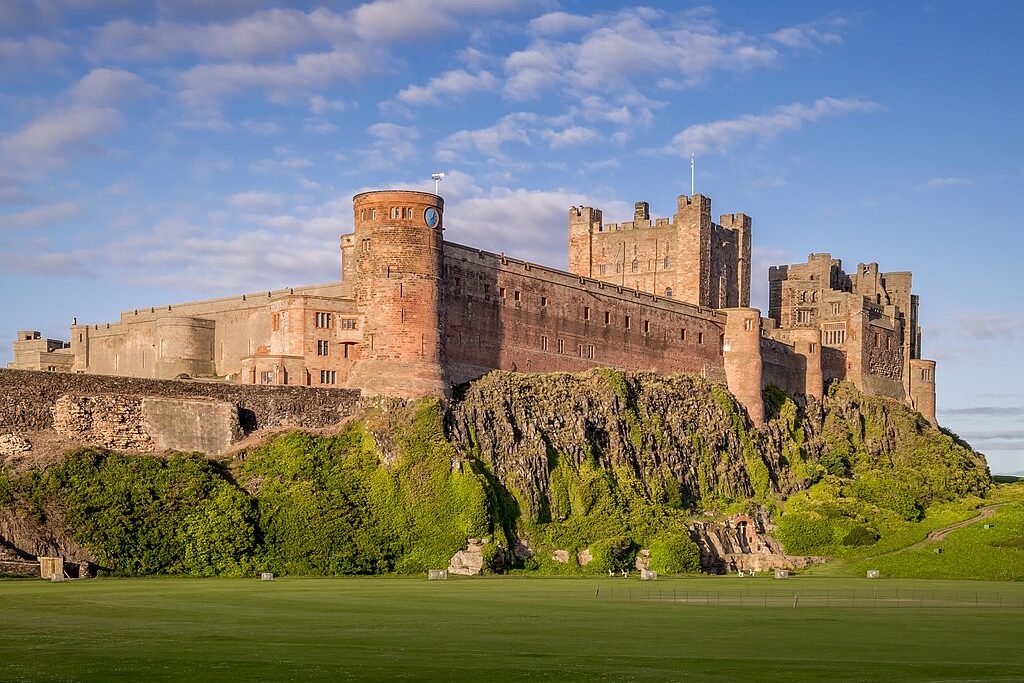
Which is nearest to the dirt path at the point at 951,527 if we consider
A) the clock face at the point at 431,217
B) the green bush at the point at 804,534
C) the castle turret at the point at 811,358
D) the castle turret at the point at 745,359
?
the green bush at the point at 804,534

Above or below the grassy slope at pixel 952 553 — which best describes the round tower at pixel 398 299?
above

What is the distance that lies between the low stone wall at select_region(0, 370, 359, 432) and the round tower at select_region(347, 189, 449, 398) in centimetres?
237

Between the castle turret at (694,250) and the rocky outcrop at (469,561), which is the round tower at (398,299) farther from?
the castle turret at (694,250)

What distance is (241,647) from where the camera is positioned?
35.8 metres

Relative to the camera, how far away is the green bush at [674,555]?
7975cm

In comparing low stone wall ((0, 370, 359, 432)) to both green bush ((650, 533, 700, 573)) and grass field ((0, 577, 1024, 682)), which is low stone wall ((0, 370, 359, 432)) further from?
green bush ((650, 533, 700, 573))

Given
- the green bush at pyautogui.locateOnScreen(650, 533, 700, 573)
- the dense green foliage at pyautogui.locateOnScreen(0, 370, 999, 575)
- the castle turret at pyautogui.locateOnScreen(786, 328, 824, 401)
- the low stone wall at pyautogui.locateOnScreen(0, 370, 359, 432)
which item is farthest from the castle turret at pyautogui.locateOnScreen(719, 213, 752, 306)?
the low stone wall at pyautogui.locateOnScreen(0, 370, 359, 432)

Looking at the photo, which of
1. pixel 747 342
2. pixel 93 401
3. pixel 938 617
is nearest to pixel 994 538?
pixel 747 342

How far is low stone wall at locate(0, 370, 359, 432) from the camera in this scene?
2707 inches

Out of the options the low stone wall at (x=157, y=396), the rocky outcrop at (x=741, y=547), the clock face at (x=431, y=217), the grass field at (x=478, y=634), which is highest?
the clock face at (x=431, y=217)

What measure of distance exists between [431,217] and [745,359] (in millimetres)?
35924

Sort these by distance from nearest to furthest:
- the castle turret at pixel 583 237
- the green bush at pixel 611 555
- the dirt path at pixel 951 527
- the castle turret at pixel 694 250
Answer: the green bush at pixel 611 555
the dirt path at pixel 951 527
the castle turret at pixel 694 250
the castle turret at pixel 583 237

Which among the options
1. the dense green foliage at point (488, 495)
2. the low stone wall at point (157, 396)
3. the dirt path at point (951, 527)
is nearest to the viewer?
the dense green foliage at point (488, 495)

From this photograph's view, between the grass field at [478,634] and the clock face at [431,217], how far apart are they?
2552cm
